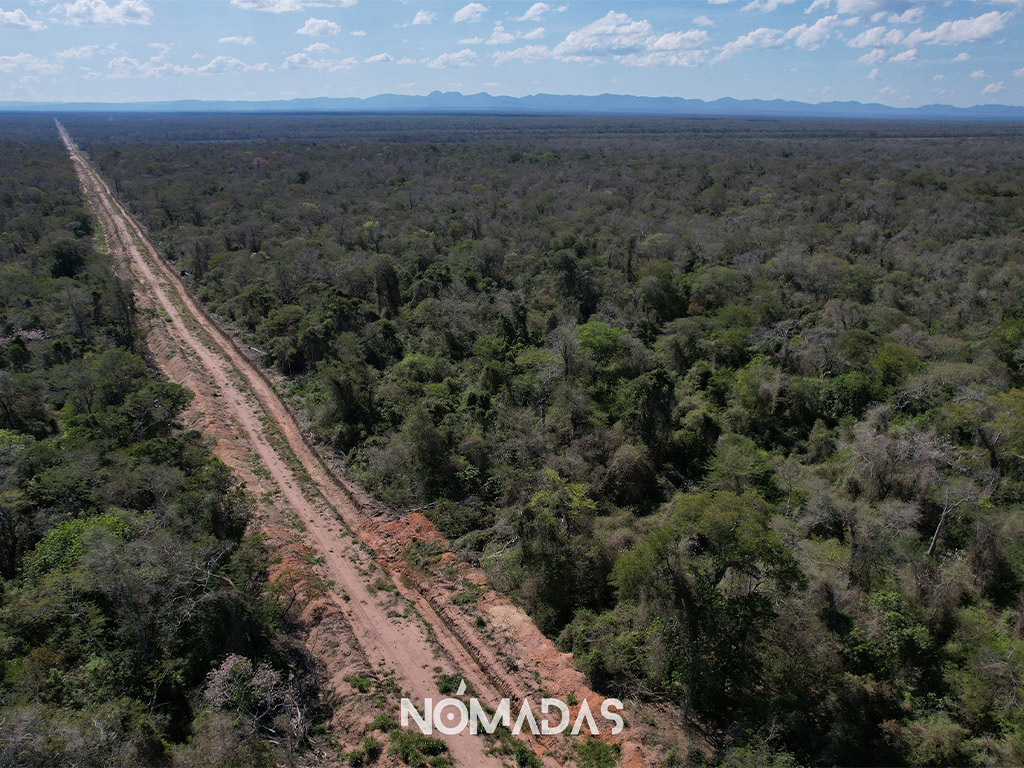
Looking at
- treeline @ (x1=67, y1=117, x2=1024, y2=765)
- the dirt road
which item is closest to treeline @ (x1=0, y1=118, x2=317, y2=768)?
the dirt road

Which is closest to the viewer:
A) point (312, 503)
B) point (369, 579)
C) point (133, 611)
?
point (133, 611)

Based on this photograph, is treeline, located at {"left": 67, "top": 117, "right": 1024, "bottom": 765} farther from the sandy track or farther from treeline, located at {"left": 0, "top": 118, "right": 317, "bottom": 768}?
treeline, located at {"left": 0, "top": 118, "right": 317, "bottom": 768}

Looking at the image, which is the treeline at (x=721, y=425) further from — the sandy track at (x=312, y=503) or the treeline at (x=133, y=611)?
the treeline at (x=133, y=611)

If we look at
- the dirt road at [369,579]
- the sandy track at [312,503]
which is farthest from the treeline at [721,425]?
the sandy track at [312,503]

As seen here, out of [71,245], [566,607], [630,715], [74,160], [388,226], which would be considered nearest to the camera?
[630,715]

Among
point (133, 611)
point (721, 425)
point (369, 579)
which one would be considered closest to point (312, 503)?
point (369, 579)

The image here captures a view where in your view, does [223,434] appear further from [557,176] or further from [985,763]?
[557,176]

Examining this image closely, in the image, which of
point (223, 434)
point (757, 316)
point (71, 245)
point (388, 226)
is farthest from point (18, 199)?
point (757, 316)

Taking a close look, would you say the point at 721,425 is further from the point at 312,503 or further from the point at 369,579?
the point at 312,503
